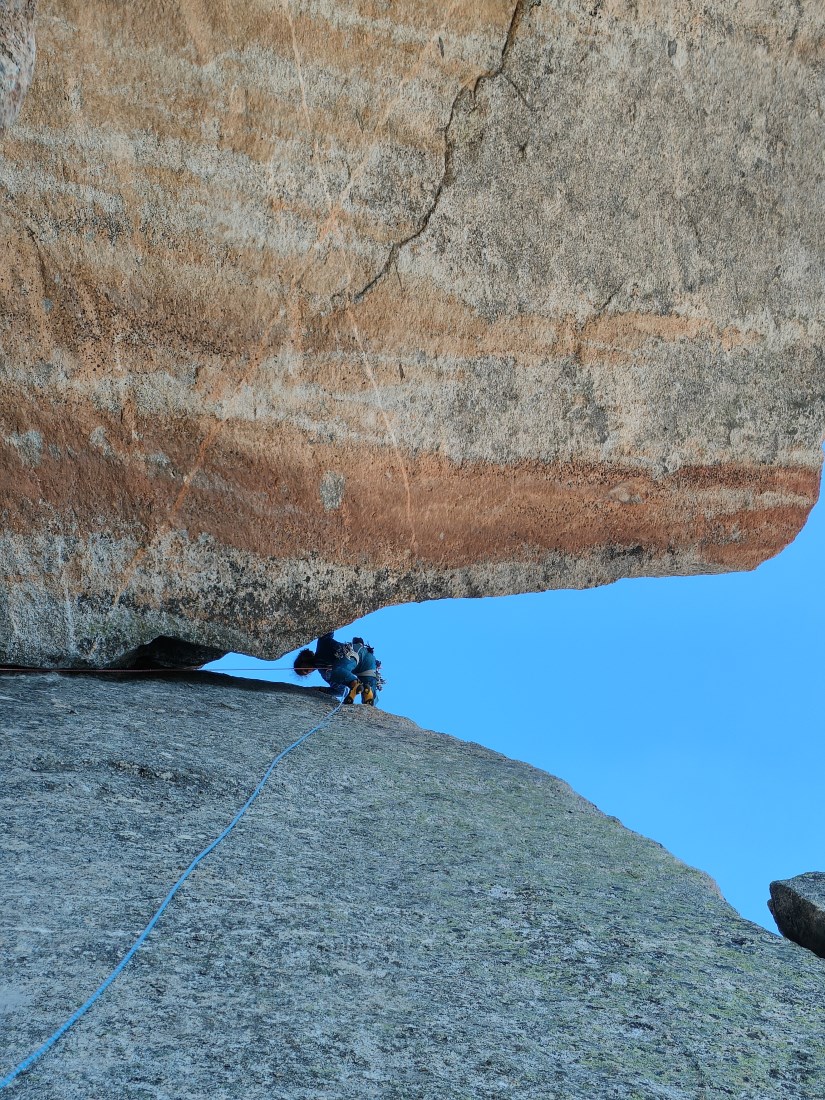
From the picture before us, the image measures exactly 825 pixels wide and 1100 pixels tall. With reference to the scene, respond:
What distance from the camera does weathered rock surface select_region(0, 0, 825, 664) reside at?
13.0 feet

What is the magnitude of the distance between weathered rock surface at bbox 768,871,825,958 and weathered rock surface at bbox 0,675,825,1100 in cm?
65

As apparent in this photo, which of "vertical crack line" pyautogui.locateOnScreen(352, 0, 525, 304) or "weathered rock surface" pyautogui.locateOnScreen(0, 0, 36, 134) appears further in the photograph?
"vertical crack line" pyautogui.locateOnScreen(352, 0, 525, 304)

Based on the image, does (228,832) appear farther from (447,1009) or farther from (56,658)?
(56,658)

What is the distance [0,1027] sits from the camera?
5.90ft

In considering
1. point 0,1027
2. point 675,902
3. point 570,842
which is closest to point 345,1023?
point 0,1027

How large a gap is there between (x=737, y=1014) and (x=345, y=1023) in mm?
877

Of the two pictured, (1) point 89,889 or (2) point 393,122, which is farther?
(2) point 393,122

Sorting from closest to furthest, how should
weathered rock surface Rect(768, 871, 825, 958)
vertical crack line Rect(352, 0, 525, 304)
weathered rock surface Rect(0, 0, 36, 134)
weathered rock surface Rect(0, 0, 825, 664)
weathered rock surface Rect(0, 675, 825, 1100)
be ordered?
weathered rock surface Rect(0, 675, 825, 1100)
weathered rock surface Rect(0, 0, 36, 134)
weathered rock surface Rect(768, 871, 825, 958)
weathered rock surface Rect(0, 0, 825, 664)
vertical crack line Rect(352, 0, 525, 304)

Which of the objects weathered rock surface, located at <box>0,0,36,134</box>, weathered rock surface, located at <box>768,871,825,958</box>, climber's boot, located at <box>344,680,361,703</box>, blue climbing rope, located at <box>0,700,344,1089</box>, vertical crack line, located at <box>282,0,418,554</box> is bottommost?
blue climbing rope, located at <box>0,700,344,1089</box>

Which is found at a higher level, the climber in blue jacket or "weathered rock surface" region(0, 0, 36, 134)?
"weathered rock surface" region(0, 0, 36, 134)

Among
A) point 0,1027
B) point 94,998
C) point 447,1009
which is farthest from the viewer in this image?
point 447,1009

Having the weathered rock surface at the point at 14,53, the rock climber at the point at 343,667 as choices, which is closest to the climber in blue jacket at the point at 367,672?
the rock climber at the point at 343,667

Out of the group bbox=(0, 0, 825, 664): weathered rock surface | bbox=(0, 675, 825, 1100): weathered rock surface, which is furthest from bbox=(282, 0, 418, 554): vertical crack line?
bbox=(0, 675, 825, 1100): weathered rock surface

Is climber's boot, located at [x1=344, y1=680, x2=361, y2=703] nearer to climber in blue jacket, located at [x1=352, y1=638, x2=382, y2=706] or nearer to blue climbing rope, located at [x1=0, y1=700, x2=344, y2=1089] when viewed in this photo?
climber in blue jacket, located at [x1=352, y1=638, x2=382, y2=706]
